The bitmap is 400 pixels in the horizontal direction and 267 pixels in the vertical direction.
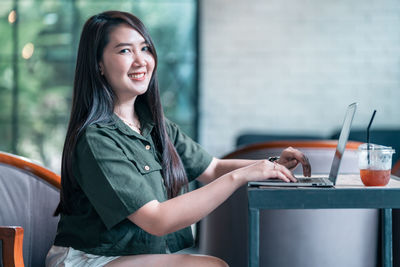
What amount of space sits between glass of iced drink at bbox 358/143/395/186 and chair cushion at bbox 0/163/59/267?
996mm

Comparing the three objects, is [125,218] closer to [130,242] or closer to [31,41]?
[130,242]

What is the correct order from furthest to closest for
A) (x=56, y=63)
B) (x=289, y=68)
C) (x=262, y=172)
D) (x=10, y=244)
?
(x=56, y=63)
(x=289, y=68)
(x=262, y=172)
(x=10, y=244)

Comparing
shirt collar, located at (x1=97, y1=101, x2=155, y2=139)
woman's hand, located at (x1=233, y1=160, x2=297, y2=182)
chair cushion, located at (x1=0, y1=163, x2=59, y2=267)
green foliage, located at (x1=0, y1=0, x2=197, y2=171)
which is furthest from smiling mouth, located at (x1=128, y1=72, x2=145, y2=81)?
green foliage, located at (x1=0, y1=0, x2=197, y2=171)

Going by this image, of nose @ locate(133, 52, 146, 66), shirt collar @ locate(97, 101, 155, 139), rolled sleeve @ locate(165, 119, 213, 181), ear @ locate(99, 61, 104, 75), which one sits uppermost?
nose @ locate(133, 52, 146, 66)

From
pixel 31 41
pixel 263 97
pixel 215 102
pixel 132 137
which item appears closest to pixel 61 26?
pixel 31 41

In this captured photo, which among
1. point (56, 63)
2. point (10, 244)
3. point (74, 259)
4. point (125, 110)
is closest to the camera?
point (10, 244)

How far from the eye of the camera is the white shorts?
132 cm

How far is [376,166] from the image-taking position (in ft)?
3.97

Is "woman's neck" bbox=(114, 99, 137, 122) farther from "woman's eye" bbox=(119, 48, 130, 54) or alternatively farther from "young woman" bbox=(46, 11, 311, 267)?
"woman's eye" bbox=(119, 48, 130, 54)

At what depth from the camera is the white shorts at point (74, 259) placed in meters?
1.32

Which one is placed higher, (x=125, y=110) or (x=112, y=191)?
(x=125, y=110)

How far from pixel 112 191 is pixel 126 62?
38cm

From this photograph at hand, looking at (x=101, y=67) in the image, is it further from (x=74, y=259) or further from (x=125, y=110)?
(x=74, y=259)

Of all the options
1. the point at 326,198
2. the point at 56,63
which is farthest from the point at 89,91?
the point at 56,63
